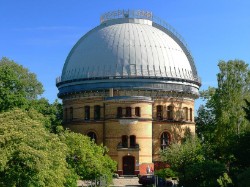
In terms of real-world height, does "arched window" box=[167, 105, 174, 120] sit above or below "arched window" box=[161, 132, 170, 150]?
above

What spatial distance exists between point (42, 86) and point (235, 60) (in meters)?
21.9

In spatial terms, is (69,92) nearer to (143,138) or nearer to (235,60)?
(143,138)

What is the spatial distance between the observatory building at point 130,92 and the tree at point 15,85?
6.64m

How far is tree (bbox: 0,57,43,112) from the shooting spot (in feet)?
160

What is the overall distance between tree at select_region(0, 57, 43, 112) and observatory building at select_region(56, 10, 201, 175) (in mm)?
6638

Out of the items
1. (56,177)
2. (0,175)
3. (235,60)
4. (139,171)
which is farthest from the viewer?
(139,171)

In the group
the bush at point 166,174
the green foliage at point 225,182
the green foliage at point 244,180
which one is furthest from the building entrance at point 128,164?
the green foliage at point 244,180

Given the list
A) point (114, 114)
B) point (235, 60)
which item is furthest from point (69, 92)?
point (235, 60)

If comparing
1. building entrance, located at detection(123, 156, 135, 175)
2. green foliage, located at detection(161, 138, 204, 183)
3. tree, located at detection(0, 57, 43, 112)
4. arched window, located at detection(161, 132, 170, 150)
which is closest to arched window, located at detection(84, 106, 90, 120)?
tree, located at detection(0, 57, 43, 112)

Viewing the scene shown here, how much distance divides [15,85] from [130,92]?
49.7ft

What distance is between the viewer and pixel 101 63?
207ft

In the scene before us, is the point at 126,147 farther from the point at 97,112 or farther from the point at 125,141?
the point at 97,112

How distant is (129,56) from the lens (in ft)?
206

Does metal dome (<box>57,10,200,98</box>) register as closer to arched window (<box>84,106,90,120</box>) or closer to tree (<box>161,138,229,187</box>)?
arched window (<box>84,106,90,120</box>)
